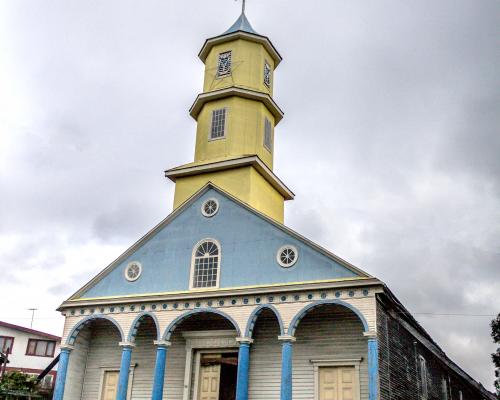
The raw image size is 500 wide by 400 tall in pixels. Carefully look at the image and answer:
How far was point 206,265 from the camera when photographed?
2439 centimetres

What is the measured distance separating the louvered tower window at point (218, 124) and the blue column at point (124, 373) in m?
11.1

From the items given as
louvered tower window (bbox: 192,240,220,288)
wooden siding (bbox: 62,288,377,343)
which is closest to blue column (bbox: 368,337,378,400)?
wooden siding (bbox: 62,288,377,343)

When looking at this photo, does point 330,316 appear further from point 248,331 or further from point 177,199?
point 177,199

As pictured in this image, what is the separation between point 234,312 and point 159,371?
3.72 meters

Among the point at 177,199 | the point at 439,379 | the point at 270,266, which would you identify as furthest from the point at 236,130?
the point at 439,379

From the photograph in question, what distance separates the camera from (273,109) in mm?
31562

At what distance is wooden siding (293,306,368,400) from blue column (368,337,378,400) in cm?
213

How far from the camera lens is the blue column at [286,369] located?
20469 millimetres

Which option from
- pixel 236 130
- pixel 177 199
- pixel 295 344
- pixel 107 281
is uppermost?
pixel 236 130

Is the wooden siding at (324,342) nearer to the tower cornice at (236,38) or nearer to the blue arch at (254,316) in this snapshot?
the blue arch at (254,316)

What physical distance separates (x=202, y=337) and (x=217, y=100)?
12.2m

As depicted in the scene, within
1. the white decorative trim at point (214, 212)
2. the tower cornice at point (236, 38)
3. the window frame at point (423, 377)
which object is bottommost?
the window frame at point (423, 377)

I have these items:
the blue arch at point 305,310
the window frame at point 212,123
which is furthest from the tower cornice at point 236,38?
the blue arch at point 305,310

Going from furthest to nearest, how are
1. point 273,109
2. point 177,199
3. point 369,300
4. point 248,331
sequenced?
point 273,109 < point 177,199 < point 248,331 < point 369,300
